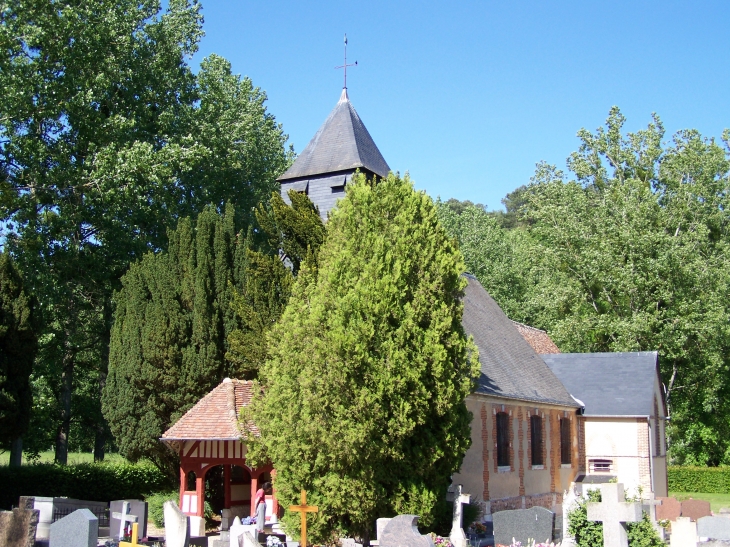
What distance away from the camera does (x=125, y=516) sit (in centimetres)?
1554

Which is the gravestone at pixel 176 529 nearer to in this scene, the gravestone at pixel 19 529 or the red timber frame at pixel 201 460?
the gravestone at pixel 19 529

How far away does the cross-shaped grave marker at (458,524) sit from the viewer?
1481 cm

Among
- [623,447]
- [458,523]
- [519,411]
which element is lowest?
[458,523]

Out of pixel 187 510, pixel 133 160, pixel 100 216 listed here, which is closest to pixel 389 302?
pixel 187 510

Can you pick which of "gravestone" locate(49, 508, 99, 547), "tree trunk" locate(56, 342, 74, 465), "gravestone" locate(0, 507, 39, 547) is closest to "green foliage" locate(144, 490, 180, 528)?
"gravestone" locate(0, 507, 39, 547)

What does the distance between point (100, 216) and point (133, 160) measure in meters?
3.44

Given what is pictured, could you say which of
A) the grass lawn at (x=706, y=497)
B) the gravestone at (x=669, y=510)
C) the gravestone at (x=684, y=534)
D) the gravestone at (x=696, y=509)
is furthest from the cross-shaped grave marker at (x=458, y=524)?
the grass lawn at (x=706, y=497)

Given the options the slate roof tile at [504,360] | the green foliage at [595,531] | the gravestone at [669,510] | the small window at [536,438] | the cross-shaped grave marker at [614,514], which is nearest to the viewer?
the cross-shaped grave marker at [614,514]

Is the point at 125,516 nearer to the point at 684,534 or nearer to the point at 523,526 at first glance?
the point at 523,526

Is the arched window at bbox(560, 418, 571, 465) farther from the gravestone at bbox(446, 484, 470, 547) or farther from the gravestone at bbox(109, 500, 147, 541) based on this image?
the gravestone at bbox(109, 500, 147, 541)

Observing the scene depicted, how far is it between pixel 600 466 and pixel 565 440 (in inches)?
81.5

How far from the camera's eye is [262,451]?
1589 centimetres

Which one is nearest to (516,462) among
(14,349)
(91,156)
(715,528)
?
(715,528)

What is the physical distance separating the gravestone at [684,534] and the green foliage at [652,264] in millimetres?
19476
